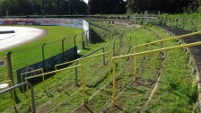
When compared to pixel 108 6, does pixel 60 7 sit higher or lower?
lower

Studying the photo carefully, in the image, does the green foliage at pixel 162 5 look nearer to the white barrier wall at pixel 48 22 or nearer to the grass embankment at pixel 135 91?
the white barrier wall at pixel 48 22

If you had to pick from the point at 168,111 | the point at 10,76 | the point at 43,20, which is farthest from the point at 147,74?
the point at 43,20

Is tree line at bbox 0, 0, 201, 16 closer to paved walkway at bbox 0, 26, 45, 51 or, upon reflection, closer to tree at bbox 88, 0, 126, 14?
tree at bbox 88, 0, 126, 14

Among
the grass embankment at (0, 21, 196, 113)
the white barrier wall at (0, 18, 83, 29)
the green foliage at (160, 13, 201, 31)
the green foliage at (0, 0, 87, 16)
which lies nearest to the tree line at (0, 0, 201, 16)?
the green foliage at (0, 0, 87, 16)

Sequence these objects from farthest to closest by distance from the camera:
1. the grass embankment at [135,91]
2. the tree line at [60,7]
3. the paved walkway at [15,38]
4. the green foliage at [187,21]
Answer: the tree line at [60,7]
the paved walkway at [15,38]
the green foliage at [187,21]
the grass embankment at [135,91]

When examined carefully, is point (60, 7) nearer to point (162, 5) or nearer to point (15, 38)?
point (162, 5)

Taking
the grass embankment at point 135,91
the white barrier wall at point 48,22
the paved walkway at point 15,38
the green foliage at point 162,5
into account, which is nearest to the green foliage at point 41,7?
the white barrier wall at point 48,22

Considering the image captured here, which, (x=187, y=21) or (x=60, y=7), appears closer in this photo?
(x=187, y=21)

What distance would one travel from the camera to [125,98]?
638 cm

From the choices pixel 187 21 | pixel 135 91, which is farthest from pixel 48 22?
pixel 135 91

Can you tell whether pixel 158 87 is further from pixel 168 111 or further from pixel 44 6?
pixel 44 6

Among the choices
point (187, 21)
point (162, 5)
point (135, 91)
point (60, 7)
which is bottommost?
point (135, 91)

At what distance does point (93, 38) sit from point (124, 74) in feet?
58.1

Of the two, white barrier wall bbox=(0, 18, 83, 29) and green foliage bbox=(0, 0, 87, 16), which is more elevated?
green foliage bbox=(0, 0, 87, 16)
